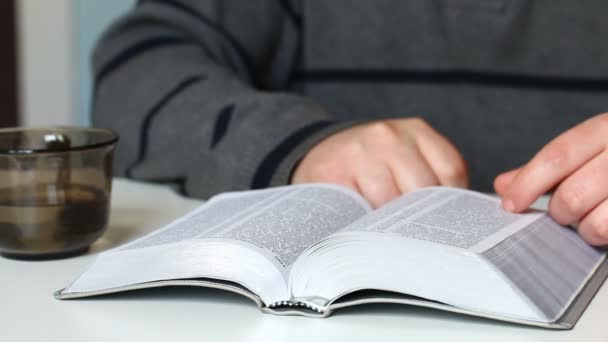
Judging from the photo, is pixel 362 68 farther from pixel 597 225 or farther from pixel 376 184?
pixel 597 225

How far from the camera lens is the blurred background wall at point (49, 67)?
74.2 inches

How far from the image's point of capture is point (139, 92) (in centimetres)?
100

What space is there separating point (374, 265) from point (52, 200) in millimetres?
255

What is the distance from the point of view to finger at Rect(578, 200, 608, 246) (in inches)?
23.3

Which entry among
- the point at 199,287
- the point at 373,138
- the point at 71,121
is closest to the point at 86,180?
the point at 199,287

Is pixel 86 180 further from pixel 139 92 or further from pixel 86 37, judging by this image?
pixel 86 37

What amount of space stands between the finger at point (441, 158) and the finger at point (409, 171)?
0.06 feet

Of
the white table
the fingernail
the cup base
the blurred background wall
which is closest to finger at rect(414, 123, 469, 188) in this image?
the fingernail

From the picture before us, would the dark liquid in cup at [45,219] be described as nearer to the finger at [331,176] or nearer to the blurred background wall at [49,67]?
the finger at [331,176]

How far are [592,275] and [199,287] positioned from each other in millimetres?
277

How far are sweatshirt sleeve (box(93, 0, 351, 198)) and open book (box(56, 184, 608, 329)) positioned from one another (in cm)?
22

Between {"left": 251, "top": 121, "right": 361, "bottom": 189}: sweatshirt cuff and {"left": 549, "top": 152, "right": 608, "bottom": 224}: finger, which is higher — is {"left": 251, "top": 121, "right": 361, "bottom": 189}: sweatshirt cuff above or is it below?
below

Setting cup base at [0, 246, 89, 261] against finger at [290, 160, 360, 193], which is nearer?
cup base at [0, 246, 89, 261]

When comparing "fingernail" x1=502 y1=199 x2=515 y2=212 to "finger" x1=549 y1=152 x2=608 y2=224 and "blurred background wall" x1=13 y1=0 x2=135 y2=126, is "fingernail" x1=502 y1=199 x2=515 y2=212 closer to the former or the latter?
"finger" x1=549 y1=152 x2=608 y2=224
